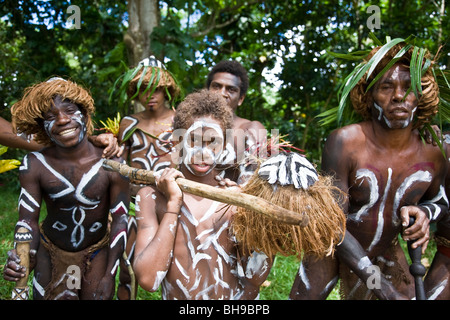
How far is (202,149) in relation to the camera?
2301 millimetres

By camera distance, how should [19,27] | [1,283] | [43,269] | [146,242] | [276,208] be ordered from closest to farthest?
[276,208] → [146,242] → [43,269] → [1,283] → [19,27]

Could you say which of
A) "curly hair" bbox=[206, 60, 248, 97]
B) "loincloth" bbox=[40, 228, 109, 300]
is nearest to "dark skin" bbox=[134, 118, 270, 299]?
"loincloth" bbox=[40, 228, 109, 300]

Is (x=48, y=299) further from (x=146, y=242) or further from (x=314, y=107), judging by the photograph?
(x=314, y=107)

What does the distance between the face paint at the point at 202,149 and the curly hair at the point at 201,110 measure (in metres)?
0.06

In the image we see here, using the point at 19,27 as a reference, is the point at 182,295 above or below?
below

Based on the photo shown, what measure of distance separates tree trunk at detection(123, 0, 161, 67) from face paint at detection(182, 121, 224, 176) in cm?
387

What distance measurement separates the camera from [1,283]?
13.2 ft

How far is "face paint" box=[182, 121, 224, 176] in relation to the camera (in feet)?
7.54

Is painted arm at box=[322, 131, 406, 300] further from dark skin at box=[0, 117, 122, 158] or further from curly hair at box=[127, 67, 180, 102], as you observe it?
curly hair at box=[127, 67, 180, 102]

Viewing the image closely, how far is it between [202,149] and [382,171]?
127 centimetres

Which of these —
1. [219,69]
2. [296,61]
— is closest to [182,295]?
[219,69]

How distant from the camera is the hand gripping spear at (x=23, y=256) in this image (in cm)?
259

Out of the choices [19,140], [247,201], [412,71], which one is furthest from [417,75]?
[19,140]

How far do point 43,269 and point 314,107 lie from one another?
594 cm
